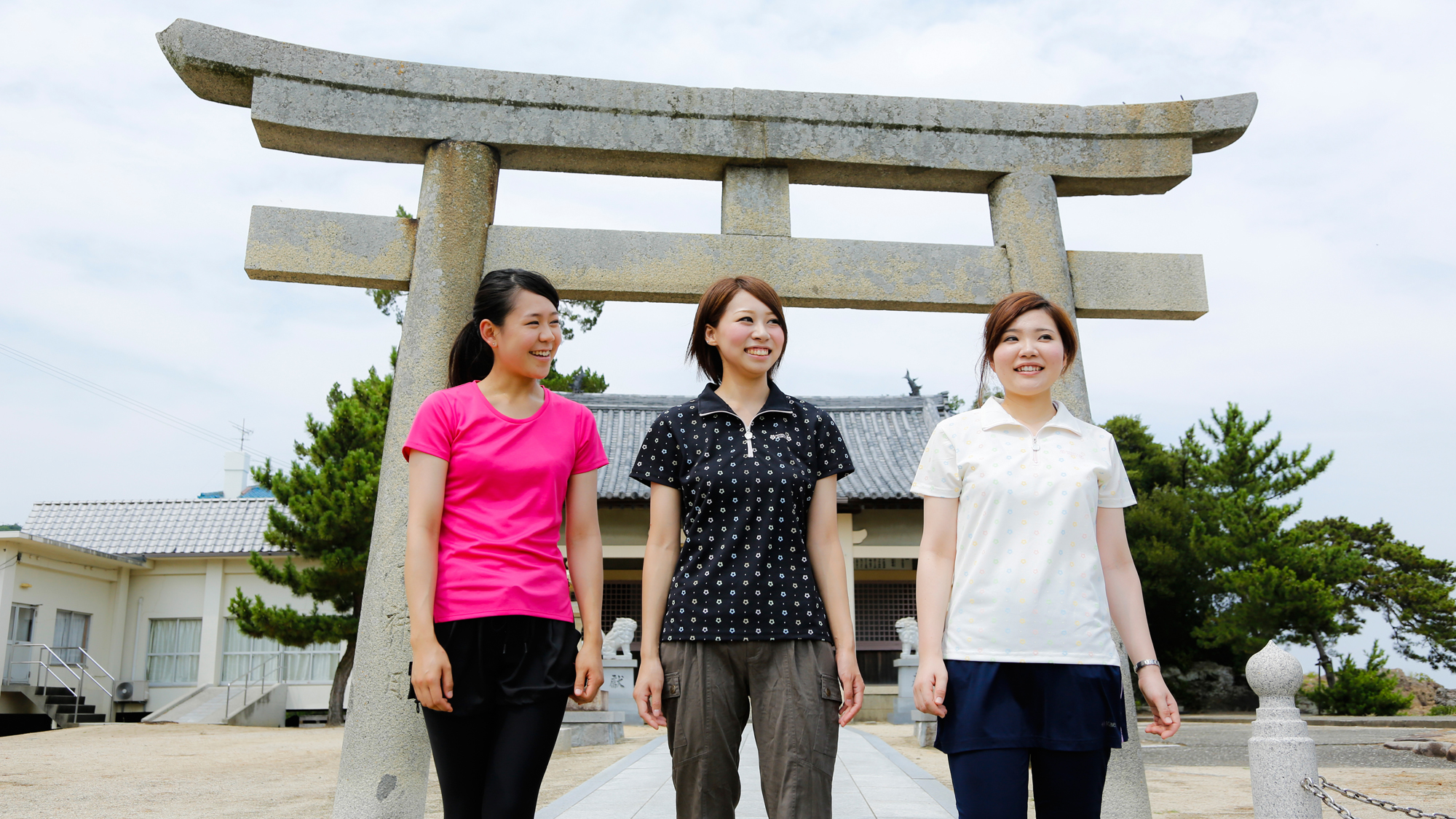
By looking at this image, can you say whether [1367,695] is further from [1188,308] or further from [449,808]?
[449,808]

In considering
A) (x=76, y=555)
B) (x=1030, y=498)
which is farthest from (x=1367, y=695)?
(x=76, y=555)

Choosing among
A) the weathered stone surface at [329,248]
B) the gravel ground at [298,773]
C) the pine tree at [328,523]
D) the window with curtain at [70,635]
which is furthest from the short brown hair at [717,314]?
the window with curtain at [70,635]

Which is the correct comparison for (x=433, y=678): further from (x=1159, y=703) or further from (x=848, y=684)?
(x=1159, y=703)

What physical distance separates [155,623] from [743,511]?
73.5 feet

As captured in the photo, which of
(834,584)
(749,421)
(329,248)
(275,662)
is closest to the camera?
(834,584)

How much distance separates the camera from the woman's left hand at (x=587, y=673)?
2.34 meters

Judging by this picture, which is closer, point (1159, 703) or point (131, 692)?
point (1159, 703)

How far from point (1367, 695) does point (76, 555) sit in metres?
23.7

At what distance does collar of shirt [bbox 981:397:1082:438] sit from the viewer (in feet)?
8.16

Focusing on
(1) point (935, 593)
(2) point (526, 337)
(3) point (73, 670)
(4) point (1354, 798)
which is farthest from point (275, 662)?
(1) point (935, 593)

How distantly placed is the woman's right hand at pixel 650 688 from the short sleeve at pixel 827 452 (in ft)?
2.09

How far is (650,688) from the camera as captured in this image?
7.80ft

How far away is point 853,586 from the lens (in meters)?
16.5

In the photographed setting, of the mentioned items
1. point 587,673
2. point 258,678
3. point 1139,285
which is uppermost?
point 1139,285
